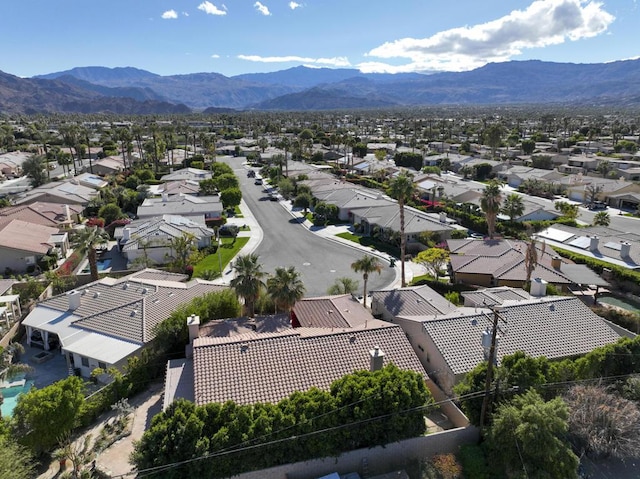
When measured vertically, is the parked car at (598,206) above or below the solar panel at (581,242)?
below

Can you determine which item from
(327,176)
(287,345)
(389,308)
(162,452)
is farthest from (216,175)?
(162,452)

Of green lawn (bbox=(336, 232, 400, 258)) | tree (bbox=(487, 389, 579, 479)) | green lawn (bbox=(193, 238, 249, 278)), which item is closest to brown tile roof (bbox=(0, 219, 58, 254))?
green lawn (bbox=(193, 238, 249, 278))

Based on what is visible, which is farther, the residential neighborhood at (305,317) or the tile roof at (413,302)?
the tile roof at (413,302)

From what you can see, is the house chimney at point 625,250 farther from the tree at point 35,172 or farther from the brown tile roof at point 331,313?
the tree at point 35,172

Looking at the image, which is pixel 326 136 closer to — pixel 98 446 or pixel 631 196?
pixel 631 196

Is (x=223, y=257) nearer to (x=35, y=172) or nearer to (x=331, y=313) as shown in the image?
(x=331, y=313)

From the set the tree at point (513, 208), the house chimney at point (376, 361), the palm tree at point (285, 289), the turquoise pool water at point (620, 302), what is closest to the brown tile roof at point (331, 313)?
the palm tree at point (285, 289)

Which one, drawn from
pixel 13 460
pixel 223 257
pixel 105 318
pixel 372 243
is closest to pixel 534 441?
pixel 13 460
